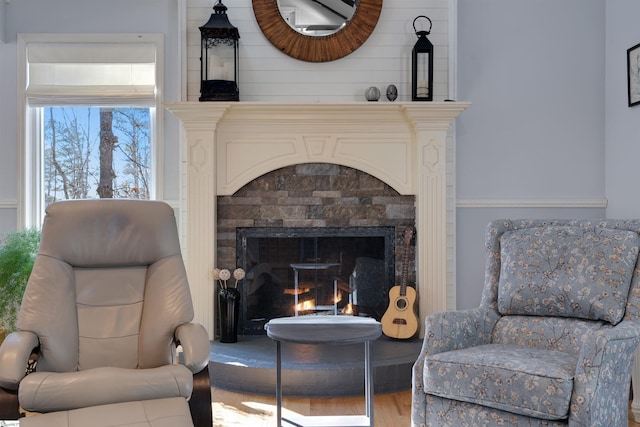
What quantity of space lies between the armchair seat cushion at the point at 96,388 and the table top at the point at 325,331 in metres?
0.65

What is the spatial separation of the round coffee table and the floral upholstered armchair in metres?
0.25

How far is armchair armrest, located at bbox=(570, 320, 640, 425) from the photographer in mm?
2189

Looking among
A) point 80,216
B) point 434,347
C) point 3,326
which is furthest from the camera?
point 3,326

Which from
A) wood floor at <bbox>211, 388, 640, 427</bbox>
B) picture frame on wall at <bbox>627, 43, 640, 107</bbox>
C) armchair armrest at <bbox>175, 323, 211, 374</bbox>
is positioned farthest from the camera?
picture frame on wall at <bbox>627, 43, 640, 107</bbox>

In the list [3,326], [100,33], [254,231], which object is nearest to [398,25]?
[254,231]

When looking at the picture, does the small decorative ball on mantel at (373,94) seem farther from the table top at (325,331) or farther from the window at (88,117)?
the table top at (325,331)

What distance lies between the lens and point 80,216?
241 cm

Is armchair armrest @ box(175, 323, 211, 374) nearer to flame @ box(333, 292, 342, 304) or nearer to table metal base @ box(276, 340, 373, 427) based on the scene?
table metal base @ box(276, 340, 373, 427)

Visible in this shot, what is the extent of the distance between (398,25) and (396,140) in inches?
31.9

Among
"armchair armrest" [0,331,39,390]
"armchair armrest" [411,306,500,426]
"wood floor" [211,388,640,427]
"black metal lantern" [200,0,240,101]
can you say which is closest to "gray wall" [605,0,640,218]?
"wood floor" [211,388,640,427]

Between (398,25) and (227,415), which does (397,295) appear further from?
(398,25)

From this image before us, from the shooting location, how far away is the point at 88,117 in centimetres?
441

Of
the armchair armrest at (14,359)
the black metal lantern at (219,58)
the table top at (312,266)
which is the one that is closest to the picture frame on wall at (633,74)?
the table top at (312,266)

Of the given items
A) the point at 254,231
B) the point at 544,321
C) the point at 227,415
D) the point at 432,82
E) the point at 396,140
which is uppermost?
the point at 432,82
